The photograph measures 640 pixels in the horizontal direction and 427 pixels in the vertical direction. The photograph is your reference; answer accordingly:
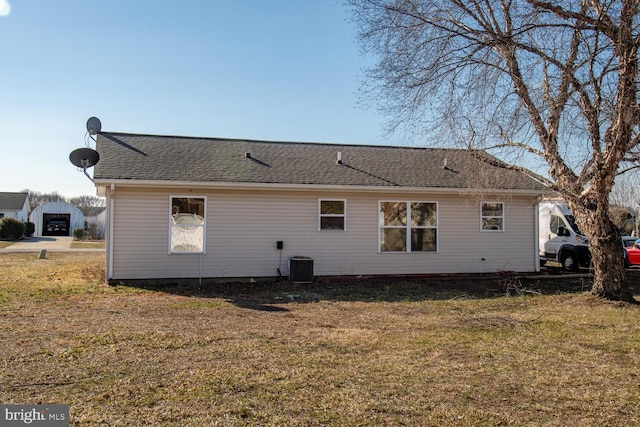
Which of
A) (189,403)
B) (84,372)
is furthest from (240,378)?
(84,372)

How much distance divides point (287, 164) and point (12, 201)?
45.4 metres

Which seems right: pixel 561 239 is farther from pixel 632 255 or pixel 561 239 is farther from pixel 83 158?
pixel 83 158

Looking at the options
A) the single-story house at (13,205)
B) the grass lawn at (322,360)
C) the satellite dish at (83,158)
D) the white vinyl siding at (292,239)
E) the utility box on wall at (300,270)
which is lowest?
the grass lawn at (322,360)

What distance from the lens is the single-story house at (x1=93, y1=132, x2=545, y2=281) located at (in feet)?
37.2

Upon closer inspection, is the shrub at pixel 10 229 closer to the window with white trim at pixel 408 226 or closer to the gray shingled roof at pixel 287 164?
the gray shingled roof at pixel 287 164

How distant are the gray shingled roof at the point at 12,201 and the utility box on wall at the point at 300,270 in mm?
45180

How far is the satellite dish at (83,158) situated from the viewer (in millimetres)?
10430

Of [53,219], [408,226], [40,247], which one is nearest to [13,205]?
[53,219]

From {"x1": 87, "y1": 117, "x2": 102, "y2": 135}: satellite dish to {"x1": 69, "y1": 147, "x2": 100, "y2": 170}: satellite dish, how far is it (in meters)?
3.59

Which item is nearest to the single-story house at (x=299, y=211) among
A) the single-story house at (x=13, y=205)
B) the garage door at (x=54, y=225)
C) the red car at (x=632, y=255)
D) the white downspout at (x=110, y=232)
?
the white downspout at (x=110, y=232)

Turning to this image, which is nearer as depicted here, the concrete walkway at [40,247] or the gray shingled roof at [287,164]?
the gray shingled roof at [287,164]

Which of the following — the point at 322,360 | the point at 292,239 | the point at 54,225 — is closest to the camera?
the point at 322,360

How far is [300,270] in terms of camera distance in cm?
1174

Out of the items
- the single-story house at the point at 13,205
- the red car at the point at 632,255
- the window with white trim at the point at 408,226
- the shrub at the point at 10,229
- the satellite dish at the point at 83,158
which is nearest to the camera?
the satellite dish at the point at 83,158
